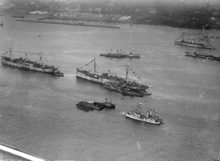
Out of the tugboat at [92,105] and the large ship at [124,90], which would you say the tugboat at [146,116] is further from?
the large ship at [124,90]

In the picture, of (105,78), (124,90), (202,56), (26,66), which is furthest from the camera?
(202,56)

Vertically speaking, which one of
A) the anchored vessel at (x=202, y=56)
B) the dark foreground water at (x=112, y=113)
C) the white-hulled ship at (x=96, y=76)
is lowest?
the dark foreground water at (x=112, y=113)

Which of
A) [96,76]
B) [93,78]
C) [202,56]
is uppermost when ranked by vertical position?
[202,56]

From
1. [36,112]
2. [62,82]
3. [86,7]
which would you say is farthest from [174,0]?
[36,112]

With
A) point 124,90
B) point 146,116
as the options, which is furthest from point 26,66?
point 146,116

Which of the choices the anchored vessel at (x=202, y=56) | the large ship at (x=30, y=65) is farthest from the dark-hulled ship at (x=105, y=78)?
the anchored vessel at (x=202, y=56)

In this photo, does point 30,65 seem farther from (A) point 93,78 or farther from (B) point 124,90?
(B) point 124,90
